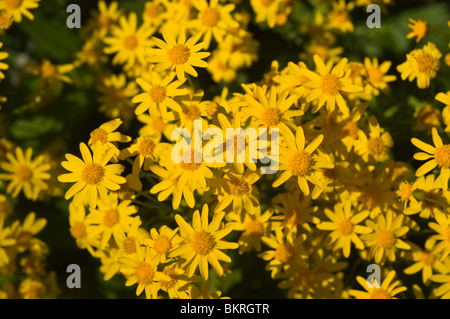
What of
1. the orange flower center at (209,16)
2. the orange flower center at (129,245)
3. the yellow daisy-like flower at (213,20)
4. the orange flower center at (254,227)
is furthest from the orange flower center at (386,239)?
the orange flower center at (209,16)

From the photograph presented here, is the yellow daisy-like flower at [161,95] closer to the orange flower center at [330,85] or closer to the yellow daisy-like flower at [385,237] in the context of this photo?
the orange flower center at [330,85]

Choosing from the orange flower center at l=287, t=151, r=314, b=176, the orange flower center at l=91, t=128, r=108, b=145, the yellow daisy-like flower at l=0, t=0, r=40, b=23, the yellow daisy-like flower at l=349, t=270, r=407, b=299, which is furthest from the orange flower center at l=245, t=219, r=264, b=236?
the yellow daisy-like flower at l=0, t=0, r=40, b=23

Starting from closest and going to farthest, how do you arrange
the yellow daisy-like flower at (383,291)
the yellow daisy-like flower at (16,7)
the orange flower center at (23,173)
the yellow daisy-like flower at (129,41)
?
the yellow daisy-like flower at (383,291), the yellow daisy-like flower at (16,7), the orange flower center at (23,173), the yellow daisy-like flower at (129,41)

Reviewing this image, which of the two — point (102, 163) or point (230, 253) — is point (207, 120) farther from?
point (230, 253)

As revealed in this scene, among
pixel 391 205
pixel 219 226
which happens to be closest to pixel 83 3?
pixel 219 226

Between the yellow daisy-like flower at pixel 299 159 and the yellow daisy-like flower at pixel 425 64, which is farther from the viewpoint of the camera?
the yellow daisy-like flower at pixel 425 64

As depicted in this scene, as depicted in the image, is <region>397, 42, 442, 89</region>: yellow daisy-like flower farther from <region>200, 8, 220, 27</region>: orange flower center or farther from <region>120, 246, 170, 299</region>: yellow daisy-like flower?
<region>120, 246, 170, 299</region>: yellow daisy-like flower
